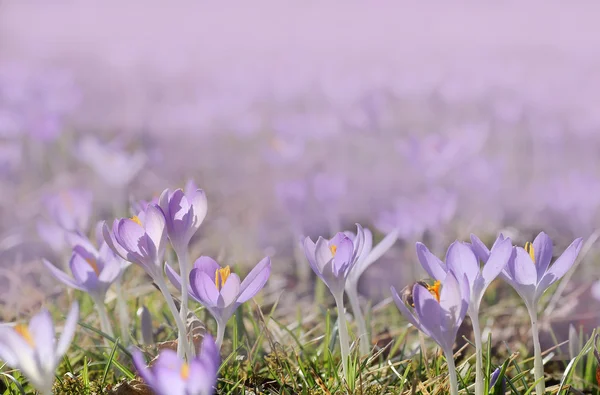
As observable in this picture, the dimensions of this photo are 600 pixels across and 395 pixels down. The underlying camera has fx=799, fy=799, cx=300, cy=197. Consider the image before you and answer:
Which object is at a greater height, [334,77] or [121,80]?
[334,77]

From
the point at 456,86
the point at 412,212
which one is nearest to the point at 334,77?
the point at 456,86

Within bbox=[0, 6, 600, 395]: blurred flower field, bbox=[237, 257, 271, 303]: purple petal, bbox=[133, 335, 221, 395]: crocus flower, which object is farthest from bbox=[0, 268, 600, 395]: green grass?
bbox=[133, 335, 221, 395]: crocus flower

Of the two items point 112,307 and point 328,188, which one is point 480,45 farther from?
point 112,307

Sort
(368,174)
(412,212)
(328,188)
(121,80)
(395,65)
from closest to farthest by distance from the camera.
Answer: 1. (412,212)
2. (328,188)
3. (368,174)
4. (395,65)
5. (121,80)

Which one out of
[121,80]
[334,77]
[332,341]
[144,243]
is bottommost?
[121,80]

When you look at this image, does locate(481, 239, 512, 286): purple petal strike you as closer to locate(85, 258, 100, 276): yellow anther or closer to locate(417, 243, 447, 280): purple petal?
locate(417, 243, 447, 280): purple petal

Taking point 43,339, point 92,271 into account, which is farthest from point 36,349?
point 92,271

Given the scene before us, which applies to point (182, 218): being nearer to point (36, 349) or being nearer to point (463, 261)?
point (36, 349)

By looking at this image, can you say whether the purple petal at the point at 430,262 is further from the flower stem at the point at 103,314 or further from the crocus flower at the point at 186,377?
the flower stem at the point at 103,314

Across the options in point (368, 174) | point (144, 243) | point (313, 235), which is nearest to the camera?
point (144, 243)
